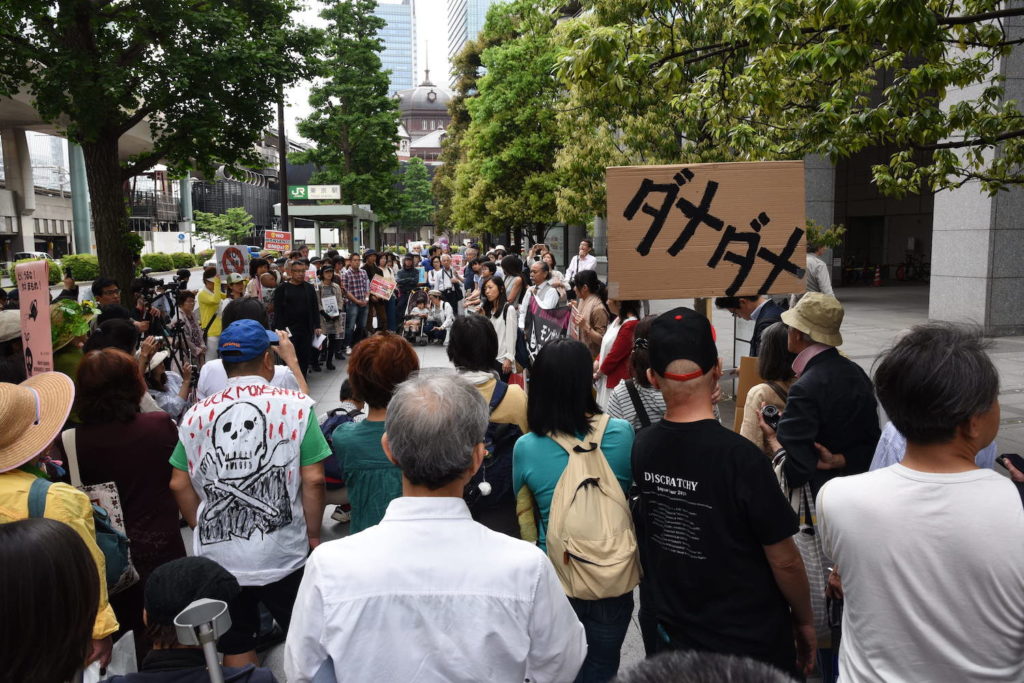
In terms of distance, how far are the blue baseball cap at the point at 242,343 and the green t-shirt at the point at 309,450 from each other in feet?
1.36

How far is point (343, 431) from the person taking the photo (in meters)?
3.35

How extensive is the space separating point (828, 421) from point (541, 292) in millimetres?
5030

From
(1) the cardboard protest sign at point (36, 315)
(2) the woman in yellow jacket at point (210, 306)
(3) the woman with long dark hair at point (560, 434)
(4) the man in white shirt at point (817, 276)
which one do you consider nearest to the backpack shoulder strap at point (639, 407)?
(3) the woman with long dark hair at point (560, 434)

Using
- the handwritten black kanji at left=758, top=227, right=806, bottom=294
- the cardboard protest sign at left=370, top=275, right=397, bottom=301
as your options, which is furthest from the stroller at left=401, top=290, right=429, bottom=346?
the handwritten black kanji at left=758, top=227, right=806, bottom=294

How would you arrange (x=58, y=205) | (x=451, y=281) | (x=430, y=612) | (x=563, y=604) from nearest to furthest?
1. (x=430, y=612)
2. (x=563, y=604)
3. (x=451, y=281)
4. (x=58, y=205)

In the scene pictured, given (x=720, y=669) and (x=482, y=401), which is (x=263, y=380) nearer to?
(x=482, y=401)

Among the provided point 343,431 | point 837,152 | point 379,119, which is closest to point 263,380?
point 343,431

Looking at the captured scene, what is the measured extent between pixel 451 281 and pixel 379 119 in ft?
95.0

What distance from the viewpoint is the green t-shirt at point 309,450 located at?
3334 millimetres

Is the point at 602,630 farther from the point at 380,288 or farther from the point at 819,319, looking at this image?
the point at 380,288

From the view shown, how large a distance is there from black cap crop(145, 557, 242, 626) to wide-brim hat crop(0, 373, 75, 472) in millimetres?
736

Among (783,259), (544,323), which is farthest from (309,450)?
(544,323)

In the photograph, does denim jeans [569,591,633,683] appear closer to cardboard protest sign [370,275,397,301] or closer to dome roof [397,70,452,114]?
cardboard protest sign [370,275,397,301]

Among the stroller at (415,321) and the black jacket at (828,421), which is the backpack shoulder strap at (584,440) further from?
the stroller at (415,321)
